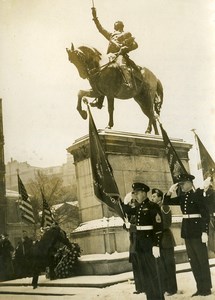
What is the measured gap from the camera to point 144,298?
12.0 ft

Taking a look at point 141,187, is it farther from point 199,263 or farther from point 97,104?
point 97,104

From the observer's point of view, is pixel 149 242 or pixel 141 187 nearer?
pixel 149 242

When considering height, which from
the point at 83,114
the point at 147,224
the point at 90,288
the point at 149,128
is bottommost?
the point at 90,288

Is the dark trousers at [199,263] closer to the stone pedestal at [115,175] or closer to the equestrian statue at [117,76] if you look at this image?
the stone pedestal at [115,175]

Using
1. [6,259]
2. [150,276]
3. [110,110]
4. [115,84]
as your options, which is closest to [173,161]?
[110,110]

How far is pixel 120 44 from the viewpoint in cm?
515

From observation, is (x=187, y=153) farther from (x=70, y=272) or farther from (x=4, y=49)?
(x=4, y=49)

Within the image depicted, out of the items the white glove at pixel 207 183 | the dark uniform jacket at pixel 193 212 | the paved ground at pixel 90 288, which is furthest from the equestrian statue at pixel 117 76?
the paved ground at pixel 90 288

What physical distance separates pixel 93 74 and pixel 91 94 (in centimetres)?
29

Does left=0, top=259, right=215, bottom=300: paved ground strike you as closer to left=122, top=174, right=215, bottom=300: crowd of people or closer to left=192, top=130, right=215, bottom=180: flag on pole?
left=122, top=174, right=215, bottom=300: crowd of people

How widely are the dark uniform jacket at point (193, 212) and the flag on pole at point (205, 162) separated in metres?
0.79

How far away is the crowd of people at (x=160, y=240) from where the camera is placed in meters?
3.67

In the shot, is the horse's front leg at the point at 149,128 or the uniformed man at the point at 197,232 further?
the horse's front leg at the point at 149,128

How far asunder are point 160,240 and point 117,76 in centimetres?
258
